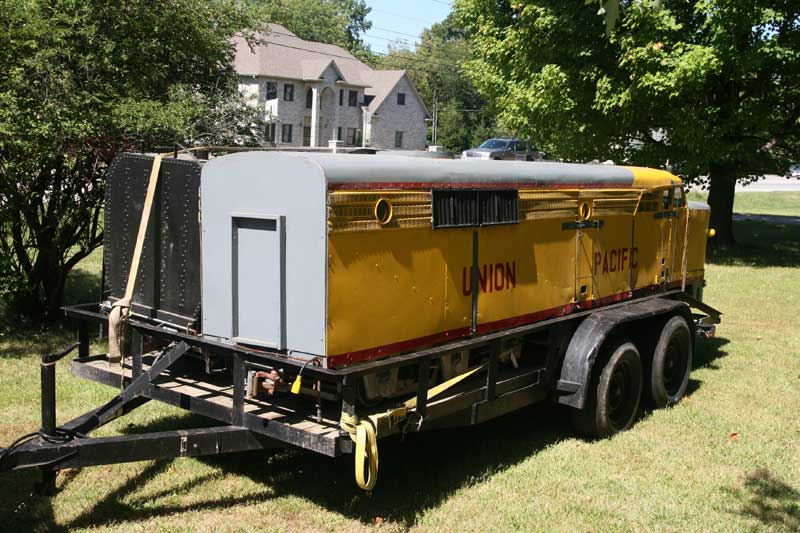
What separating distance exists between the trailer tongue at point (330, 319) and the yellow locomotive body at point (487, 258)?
2 centimetres

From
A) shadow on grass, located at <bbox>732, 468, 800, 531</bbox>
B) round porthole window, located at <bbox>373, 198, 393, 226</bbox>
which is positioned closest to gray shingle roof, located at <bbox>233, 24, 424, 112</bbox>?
round porthole window, located at <bbox>373, 198, 393, 226</bbox>

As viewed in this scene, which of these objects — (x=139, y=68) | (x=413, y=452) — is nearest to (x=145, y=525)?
(x=413, y=452)

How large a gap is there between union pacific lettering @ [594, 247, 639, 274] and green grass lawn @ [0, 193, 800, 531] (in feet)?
4.72

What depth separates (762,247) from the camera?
2334cm

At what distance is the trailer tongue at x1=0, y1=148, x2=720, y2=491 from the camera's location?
16.9 ft

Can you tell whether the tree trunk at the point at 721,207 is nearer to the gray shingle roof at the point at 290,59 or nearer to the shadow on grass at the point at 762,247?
the shadow on grass at the point at 762,247

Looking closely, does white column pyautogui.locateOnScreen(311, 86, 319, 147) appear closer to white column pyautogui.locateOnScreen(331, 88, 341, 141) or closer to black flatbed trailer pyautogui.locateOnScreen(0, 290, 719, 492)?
white column pyautogui.locateOnScreen(331, 88, 341, 141)

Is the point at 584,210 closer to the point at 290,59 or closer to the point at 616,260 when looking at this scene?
the point at 616,260

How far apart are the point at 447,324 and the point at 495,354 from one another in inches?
22.3

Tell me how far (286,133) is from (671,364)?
4966cm

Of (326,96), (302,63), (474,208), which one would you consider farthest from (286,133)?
(474,208)

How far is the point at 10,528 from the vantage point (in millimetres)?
5242

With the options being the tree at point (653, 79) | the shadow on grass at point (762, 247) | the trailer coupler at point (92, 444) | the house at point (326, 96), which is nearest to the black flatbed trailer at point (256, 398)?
the trailer coupler at point (92, 444)

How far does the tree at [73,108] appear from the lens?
883 centimetres
